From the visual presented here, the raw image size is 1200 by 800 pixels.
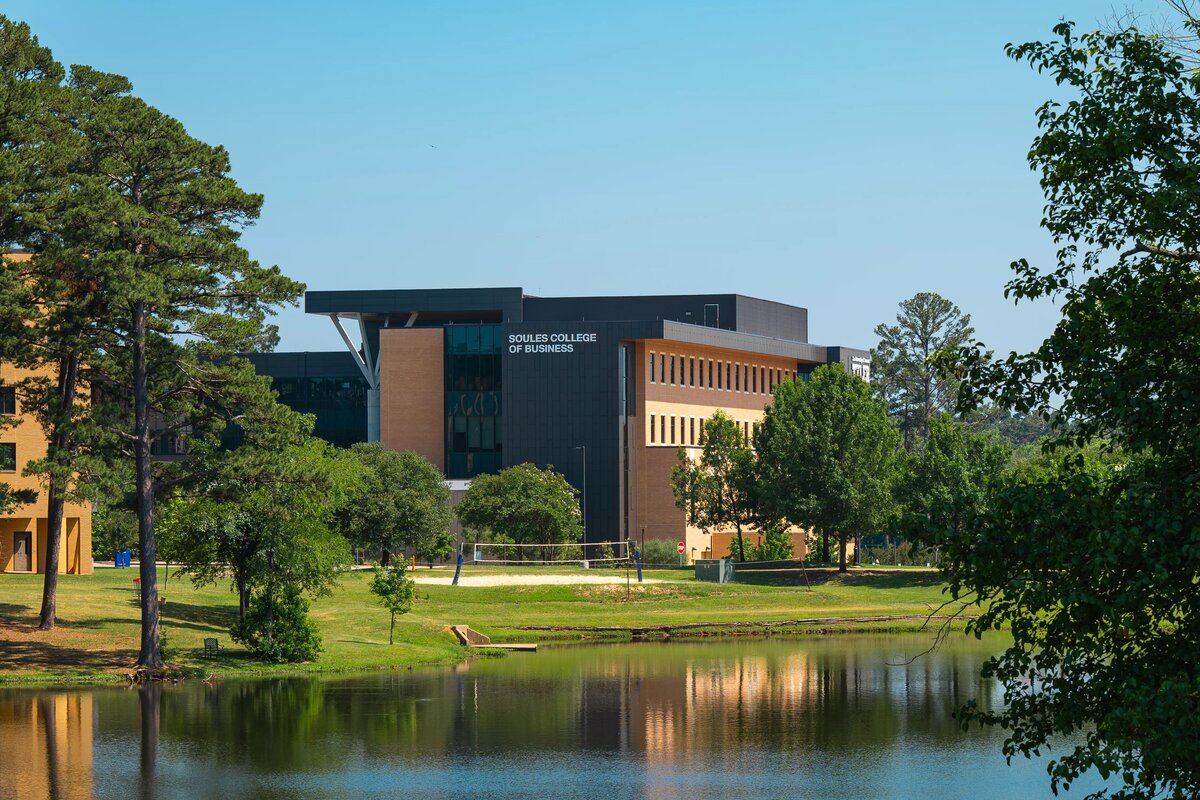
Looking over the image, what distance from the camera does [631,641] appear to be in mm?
62719

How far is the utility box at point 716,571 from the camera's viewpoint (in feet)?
279

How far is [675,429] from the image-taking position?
125 m

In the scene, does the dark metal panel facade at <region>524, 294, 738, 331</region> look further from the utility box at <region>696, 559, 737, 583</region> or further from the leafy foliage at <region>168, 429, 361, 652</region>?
the leafy foliage at <region>168, 429, 361, 652</region>

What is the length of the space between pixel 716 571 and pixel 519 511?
65.0 ft

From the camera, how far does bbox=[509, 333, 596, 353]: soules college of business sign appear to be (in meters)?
119

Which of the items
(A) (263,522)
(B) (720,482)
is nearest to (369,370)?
(B) (720,482)

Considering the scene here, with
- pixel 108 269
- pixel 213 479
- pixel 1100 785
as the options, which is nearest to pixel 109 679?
pixel 213 479

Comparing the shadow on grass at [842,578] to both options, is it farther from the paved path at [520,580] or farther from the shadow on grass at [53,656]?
the shadow on grass at [53,656]

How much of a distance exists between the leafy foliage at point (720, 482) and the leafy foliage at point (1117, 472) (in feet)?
262

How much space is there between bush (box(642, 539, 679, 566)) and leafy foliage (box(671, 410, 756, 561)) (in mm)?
3835

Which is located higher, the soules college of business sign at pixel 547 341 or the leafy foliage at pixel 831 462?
the soules college of business sign at pixel 547 341

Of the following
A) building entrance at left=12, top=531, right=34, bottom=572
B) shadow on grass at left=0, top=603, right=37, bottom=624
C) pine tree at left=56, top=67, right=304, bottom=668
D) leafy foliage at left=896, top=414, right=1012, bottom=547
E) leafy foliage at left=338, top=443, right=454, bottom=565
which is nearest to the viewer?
pine tree at left=56, top=67, right=304, bottom=668

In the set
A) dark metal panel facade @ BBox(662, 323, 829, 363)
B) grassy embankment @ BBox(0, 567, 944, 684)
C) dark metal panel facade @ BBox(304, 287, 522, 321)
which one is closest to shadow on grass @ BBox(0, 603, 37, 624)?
grassy embankment @ BBox(0, 567, 944, 684)

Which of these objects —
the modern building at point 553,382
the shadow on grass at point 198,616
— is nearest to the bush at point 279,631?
the shadow on grass at point 198,616
